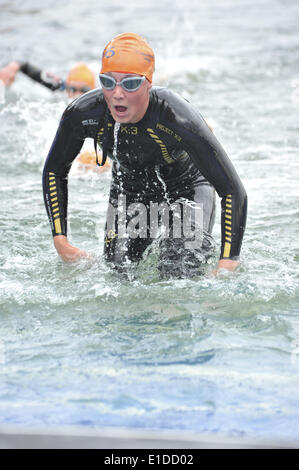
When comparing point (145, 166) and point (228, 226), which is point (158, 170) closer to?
point (145, 166)

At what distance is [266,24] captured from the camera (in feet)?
56.2

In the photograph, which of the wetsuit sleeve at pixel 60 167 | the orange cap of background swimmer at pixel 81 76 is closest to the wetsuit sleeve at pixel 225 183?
the wetsuit sleeve at pixel 60 167

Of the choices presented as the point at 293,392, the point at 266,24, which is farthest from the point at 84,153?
the point at 266,24

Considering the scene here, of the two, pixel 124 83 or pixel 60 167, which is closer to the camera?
pixel 124 83

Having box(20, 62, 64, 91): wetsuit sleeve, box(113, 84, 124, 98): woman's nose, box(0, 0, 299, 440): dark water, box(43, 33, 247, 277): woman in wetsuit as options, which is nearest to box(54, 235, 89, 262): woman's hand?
box(43, 33, 247, 277): woman in wetsuit

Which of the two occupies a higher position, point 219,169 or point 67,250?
point 219,169

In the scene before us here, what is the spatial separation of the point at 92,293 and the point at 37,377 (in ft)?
3.63

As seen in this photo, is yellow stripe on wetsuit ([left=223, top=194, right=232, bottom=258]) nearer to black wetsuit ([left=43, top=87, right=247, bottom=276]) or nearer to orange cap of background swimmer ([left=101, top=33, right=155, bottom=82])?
black wetsuit ([left=43, top=87, right=247, bottom=276])

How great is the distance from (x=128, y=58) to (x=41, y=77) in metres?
5.89

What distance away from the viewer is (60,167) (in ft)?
14.5

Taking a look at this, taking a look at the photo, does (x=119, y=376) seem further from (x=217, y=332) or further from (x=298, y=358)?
(x=298, y=358)

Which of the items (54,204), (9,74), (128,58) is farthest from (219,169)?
(9,74)

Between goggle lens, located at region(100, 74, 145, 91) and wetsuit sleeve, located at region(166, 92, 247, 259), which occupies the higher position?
goggle lens, located at region(100, 74, 145, 91)

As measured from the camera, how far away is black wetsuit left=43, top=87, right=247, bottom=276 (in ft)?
13.1
